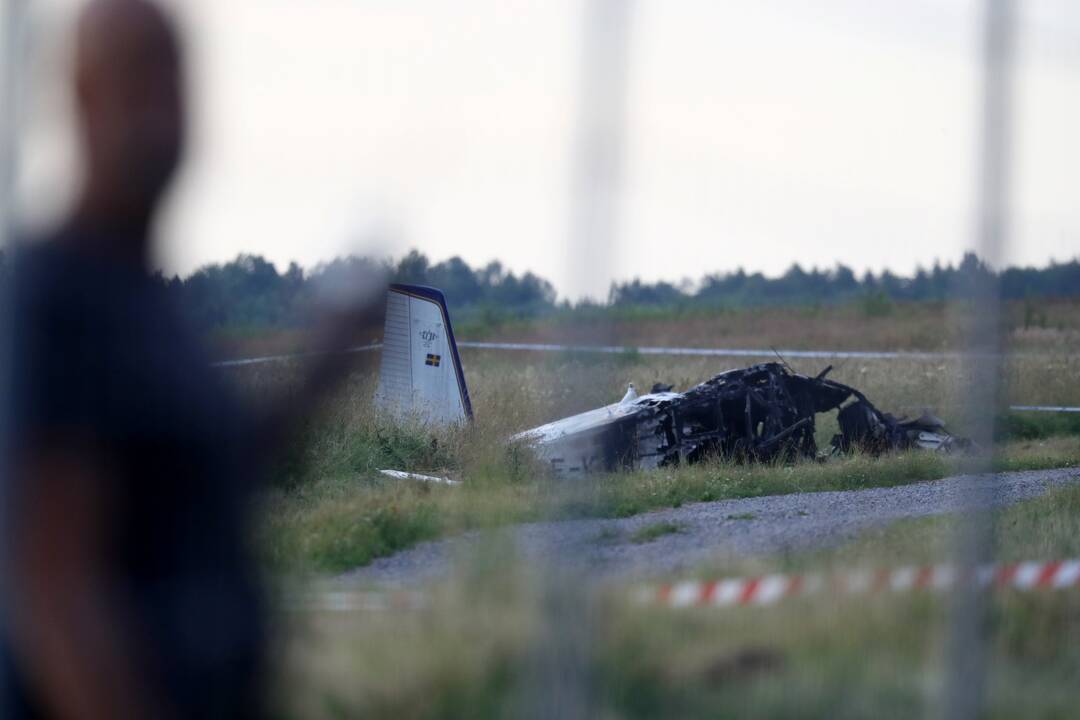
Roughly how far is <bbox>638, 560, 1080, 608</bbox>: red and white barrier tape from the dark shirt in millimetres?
1677

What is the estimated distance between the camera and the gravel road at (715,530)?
3164mm

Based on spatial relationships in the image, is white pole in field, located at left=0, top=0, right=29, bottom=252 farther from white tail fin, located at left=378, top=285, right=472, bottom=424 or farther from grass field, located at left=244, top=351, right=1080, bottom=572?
white tail fin, located at left=378, top=285, right=472, bottom=424

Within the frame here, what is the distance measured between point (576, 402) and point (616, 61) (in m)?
0.87

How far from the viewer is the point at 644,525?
22.3 ft

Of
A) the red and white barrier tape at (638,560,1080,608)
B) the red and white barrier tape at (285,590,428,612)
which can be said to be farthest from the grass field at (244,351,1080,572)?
the red and white barrier tape at (638,560,1080,608)

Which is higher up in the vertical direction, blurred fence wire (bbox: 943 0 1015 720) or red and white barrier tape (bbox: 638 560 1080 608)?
blurred fence wire (bbox: 943 0 1015 720)

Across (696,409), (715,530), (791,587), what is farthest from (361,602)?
(696,409)

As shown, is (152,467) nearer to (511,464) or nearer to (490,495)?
(490,495)

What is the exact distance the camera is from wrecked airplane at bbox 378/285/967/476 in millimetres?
11352

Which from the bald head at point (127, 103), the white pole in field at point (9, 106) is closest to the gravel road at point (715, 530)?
the bald head at point (127, 103)

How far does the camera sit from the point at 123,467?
2.17m

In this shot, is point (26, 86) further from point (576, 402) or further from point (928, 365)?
point (928, 365)

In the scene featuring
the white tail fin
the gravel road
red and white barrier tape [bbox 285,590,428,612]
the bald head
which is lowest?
the gravel road

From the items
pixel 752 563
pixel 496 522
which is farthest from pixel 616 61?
pixel 752 563
